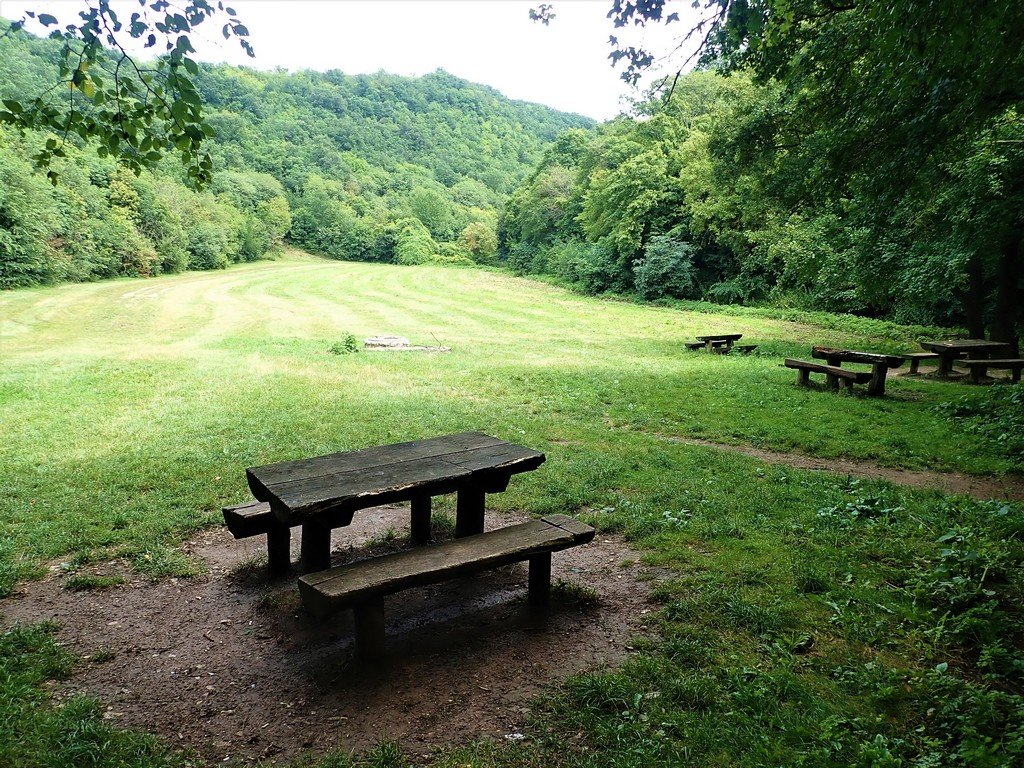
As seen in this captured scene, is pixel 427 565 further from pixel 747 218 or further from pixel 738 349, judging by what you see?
pixel 747 218

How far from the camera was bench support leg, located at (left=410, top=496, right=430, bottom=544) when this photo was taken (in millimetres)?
5246

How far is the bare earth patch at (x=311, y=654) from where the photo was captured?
309cm

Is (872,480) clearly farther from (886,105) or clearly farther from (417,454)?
(886,105)

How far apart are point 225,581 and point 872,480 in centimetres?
624

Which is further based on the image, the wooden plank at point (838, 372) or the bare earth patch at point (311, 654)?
the wooden plank at point (838, 372)

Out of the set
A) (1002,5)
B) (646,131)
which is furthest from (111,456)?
(646,131)

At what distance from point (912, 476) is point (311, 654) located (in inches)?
250

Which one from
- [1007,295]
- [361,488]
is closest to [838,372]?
[1007,295]

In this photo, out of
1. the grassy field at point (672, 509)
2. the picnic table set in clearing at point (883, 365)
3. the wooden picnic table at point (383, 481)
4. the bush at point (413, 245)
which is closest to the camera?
the grassy field at point (672, 509)

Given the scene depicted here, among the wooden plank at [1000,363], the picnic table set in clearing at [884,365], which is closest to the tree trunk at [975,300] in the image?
the picnic table set in clearing at [884,365]

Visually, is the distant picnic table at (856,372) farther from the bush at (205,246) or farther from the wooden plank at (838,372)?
the bush at (205,246)

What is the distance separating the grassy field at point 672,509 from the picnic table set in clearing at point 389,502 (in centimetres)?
80

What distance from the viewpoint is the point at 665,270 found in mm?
31078

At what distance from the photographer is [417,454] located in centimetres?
480
